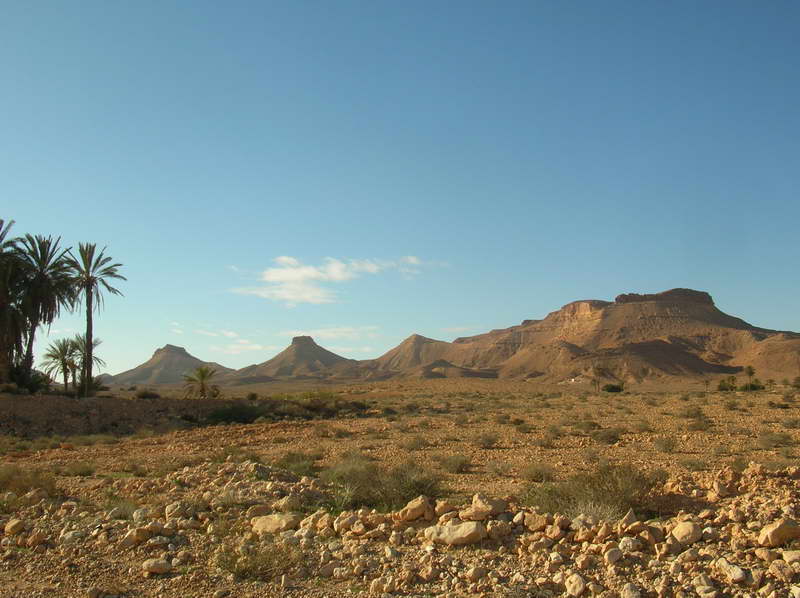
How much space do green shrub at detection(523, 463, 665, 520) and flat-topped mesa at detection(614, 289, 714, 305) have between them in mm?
149534

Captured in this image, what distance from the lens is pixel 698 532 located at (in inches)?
259

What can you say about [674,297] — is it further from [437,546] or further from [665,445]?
[437,546]

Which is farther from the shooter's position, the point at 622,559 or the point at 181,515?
the point at 181,515

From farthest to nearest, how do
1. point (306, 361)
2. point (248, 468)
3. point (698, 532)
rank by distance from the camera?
point (306, 361), point (248, 468), point (698, 532)

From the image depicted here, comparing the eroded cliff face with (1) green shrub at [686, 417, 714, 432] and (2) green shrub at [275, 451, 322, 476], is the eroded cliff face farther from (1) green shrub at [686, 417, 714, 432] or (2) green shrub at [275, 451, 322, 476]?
(2) green shrub at [275, 451, 322, 476]

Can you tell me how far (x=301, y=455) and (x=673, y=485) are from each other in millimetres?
9621

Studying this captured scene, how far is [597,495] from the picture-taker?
315 inches

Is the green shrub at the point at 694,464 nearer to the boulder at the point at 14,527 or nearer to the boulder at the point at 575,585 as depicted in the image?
the boulder at the point at 575,585

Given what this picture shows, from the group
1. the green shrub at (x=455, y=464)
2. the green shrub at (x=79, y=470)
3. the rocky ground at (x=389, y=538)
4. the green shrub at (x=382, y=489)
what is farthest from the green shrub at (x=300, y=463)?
the green shrub at (x=79, y=470)

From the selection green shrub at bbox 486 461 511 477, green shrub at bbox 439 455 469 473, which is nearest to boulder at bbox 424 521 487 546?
green shrub at bbox 486 461 511 477

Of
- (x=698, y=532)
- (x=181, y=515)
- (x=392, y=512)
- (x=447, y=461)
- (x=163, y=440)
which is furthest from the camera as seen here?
(x=163, y=440)

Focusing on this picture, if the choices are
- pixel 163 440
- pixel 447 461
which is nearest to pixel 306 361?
pixel 163 440

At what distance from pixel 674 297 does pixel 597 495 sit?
15384 cm

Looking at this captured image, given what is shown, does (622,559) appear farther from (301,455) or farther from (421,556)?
(301,455)
